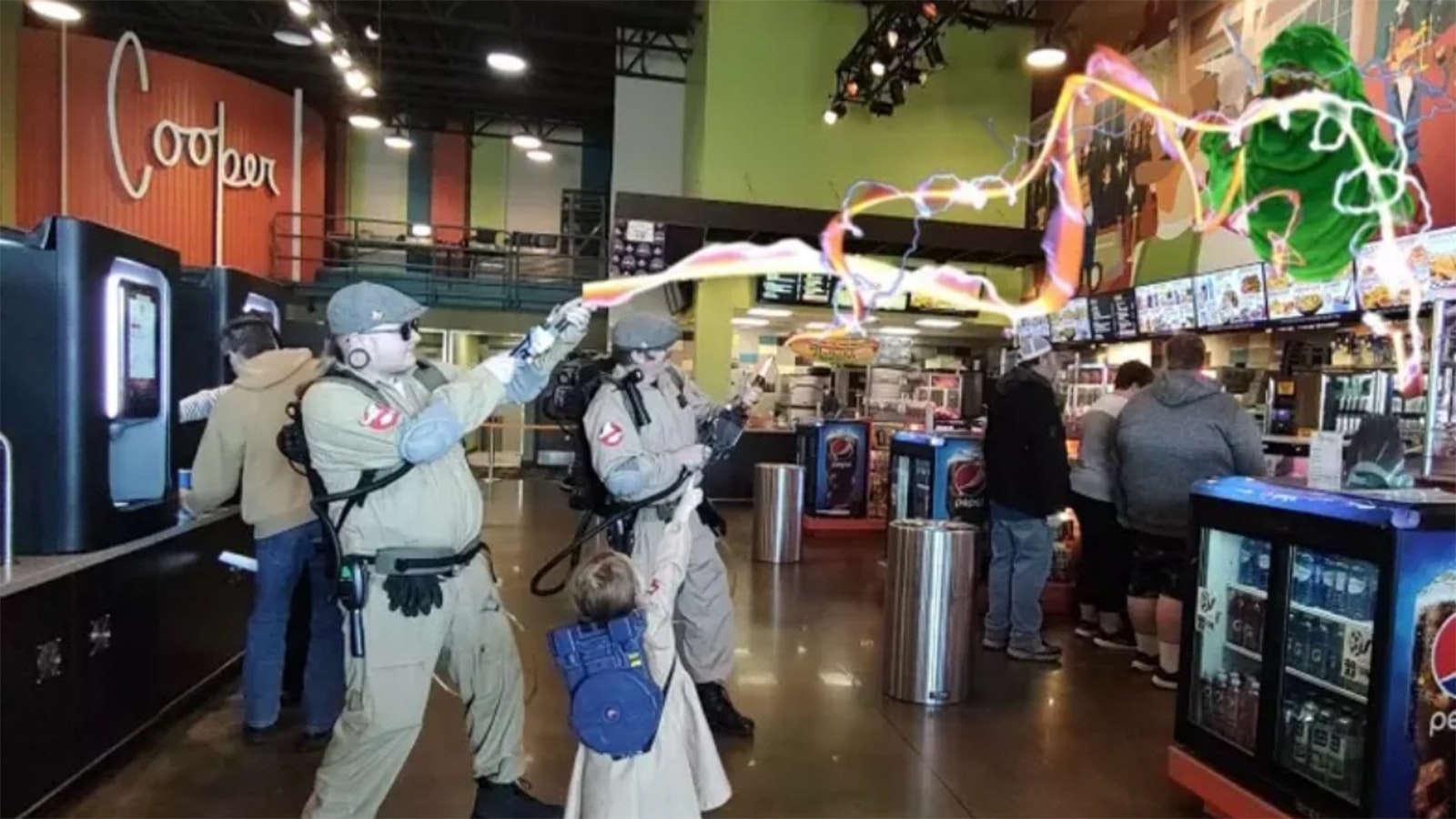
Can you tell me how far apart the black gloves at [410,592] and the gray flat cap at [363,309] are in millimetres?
713

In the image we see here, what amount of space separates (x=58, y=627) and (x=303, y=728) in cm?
102

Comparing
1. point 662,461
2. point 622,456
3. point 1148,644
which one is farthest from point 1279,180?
point 622,456

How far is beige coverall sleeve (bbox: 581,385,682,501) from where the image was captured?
3.25m

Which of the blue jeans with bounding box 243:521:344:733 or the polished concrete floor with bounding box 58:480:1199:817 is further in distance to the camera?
the blue jeans with bounding box 243:521:344:733

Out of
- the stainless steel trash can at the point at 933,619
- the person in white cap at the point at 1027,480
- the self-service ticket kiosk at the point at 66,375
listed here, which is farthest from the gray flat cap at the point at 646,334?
the person in white cap at the point at 1027,480

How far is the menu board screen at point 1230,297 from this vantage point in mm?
7062

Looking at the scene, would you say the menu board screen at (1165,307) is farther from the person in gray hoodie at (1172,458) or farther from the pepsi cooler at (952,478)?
the person in gray hoodie at (1172,458)

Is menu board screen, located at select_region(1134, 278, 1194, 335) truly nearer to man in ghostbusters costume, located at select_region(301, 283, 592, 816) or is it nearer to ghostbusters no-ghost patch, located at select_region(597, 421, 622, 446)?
ghostbusters no-ghost patch, located at select_region(597, 421, 622, 446)

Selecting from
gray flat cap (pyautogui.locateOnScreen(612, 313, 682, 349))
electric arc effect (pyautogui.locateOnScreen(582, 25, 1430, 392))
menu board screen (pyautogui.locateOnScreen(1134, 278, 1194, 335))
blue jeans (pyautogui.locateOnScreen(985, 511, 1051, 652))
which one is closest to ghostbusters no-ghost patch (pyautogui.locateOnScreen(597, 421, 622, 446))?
gray flat cap (pyautogui.locateOnScreen(612, 313, 682, 349))

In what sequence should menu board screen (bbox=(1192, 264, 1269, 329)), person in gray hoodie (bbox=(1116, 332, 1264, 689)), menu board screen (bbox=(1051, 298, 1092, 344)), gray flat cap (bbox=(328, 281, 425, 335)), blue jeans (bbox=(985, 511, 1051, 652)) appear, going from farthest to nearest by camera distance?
Result: menu board screen (bbox=(1051, 298, 1092, 344)) → menu board screen (bbox=(1192, 264, 1269, 329)) → blue jeans (bbox=(985, 511, 1051, 652)) → person in gray hoodie (bbox=(1116, 332, 1264, 689)) → gray flat cap (bbox=(328, 281, 425, 335))

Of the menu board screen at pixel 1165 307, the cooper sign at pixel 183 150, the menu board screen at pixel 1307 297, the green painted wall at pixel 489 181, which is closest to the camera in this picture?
the menu board screen at pixel 1307 297

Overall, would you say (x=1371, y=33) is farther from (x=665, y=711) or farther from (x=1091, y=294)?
(x=665, y=711)

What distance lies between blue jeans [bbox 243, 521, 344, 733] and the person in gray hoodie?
3.59m

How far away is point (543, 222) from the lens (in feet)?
56.7
